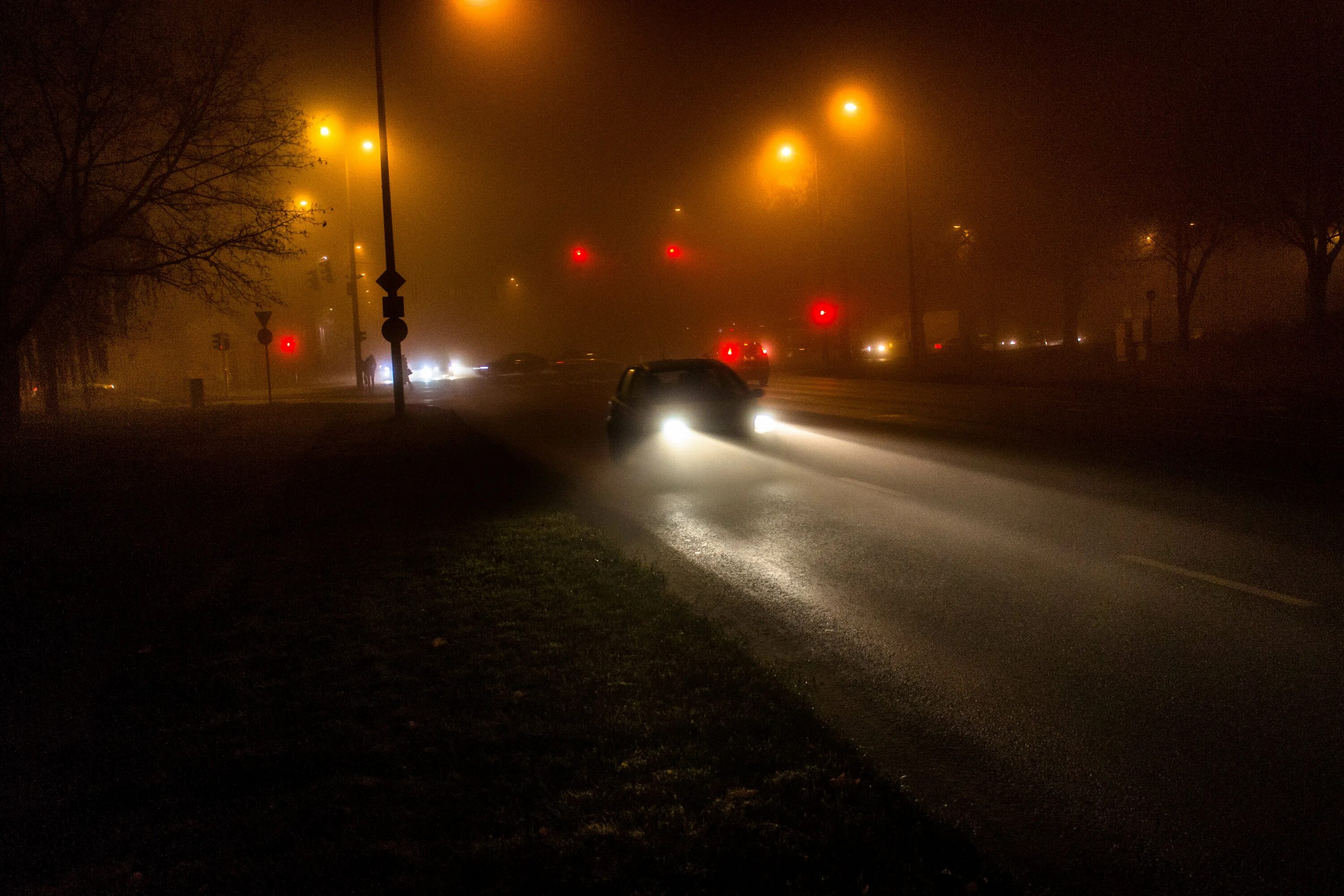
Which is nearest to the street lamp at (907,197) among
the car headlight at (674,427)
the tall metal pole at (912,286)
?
the tall metal pole at (912,286)

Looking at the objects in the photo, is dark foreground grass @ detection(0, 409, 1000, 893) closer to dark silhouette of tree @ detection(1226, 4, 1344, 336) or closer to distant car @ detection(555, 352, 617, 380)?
dark silhouette of tree @ detection(1226, 4, 1344, 336)

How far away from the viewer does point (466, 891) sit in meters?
3.28

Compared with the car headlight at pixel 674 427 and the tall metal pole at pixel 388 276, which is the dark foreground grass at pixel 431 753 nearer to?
the car headlight at pixel 674 427

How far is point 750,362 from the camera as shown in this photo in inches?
1443

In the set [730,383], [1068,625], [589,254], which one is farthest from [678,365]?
[589,254]

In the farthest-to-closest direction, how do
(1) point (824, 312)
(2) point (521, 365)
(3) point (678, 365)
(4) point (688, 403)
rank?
(2) point (521, 365), (1) point (824, 312), (3) point (678, 365), (4) point (688, 403)

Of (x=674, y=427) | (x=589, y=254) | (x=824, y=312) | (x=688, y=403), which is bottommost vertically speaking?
(x=674, y=427)

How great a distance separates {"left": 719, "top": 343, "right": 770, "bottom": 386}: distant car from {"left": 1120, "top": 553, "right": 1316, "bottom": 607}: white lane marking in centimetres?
2820

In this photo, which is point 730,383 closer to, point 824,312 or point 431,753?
point 431,753

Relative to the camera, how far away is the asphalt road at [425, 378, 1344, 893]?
3.73 meters

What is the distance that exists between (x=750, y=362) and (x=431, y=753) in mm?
32792

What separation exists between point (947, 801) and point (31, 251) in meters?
26.7

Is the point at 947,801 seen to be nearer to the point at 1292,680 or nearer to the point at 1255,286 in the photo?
the point at 1292,680

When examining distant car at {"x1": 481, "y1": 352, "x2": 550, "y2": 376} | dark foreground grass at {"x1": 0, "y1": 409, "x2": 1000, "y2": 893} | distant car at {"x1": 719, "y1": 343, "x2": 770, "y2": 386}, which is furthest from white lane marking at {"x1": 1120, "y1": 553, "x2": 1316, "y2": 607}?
distant car at {"x1": 481, "y1": 352, "x2": 550, "y2": 376}
